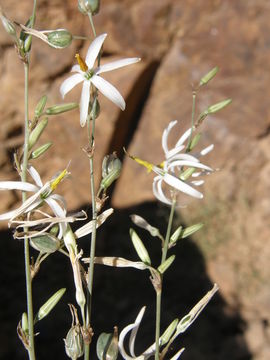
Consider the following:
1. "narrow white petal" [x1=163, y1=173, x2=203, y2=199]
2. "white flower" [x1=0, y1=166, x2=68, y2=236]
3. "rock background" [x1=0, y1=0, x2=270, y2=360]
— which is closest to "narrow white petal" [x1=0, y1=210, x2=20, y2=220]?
"white flower" [x1=0, y1=166, x2=68, y2=236]

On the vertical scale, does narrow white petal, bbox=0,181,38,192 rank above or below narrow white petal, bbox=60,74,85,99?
below

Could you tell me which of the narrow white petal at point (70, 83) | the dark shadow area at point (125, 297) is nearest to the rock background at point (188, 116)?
the dark shadow area at point (125, 297)

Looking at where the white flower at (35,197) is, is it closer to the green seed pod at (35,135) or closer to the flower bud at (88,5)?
the green seed pod at (35,135)

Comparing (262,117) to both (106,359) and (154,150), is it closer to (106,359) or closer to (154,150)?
(154,150)

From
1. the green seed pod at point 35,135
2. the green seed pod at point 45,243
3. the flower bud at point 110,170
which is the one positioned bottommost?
the green seed pod at point 45,243

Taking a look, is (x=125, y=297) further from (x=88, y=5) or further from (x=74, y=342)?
(x=88, y=5)

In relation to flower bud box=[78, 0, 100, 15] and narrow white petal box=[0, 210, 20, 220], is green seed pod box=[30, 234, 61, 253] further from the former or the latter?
flower bud box=[78, 0, 100, 15]

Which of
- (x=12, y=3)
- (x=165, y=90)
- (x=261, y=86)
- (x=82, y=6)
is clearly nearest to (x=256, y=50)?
(x=261, y=86)
